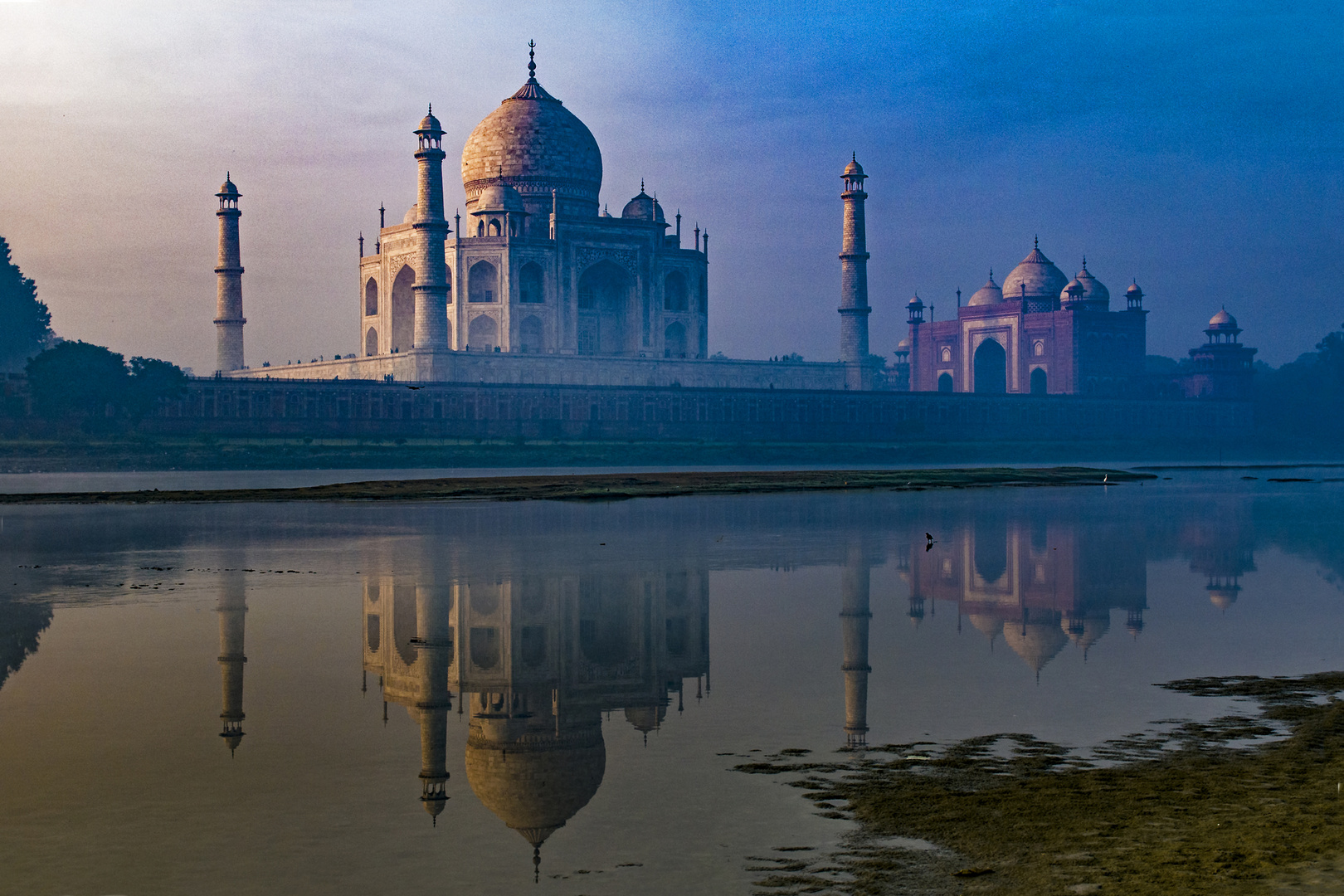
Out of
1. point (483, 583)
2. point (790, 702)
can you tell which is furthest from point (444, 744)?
point (483, 583)

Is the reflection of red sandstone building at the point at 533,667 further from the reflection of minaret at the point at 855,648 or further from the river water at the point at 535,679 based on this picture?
the reflection of minaret at the point at 855,648

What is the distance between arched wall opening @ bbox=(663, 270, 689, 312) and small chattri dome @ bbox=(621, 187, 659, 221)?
2822mm

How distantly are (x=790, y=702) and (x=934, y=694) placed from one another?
812 mm

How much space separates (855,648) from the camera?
9.05m

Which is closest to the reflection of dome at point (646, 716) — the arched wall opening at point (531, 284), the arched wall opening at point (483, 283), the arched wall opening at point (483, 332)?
the arched wall opening at point (483, 332)

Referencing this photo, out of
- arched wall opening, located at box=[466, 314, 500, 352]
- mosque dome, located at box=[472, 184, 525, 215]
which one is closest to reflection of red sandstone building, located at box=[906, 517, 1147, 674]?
arched wall opening, located at box=[466, 314, 500, 352]

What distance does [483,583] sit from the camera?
1234 centimetres

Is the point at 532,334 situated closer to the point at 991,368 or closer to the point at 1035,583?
the point at 991,368

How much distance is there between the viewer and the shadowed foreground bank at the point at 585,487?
25.3m

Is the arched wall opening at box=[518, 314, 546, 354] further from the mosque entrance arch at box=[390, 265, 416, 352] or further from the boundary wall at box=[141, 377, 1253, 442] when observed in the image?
the boundary wall at box=[141, 377, 1253, 442]

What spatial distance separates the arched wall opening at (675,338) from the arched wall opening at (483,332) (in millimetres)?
7105

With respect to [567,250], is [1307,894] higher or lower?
lower

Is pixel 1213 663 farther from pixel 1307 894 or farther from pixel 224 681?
pixel 224 681

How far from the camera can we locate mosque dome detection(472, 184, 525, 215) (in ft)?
176
